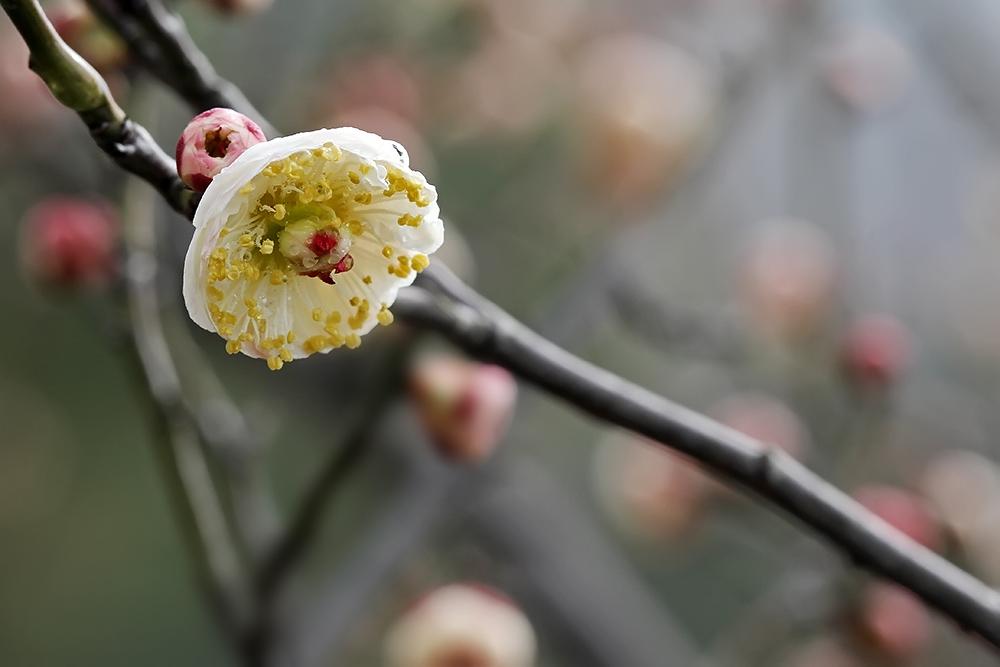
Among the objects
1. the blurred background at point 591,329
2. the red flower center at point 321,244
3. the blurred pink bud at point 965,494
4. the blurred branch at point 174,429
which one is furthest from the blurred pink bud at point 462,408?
the blurred pink bud at point 965,494

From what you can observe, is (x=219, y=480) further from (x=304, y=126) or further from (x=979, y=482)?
(x=979, y=482)

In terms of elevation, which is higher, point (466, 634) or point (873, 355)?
point (873, 355)

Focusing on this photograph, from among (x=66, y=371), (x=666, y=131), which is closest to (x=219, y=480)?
(x=66, y=371)

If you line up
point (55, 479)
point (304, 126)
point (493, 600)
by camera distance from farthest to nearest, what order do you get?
point (55, 479)
point (304, 126)
point (493, 600)

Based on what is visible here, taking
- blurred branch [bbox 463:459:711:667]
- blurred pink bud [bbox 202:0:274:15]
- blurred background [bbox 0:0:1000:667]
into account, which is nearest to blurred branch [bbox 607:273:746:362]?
blurred background [bbox 0:0:1000:667]

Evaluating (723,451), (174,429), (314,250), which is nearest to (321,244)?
(314,250)

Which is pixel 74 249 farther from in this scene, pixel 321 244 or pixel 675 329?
pixel 675 329

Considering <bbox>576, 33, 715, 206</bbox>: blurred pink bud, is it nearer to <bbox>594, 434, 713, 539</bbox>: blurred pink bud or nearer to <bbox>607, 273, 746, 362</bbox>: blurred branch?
<bbox>607, 273, 746, 362</bbox>: blurred branch

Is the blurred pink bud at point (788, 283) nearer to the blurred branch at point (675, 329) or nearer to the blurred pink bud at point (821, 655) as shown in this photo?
the blurred branch at point (675, 329)
